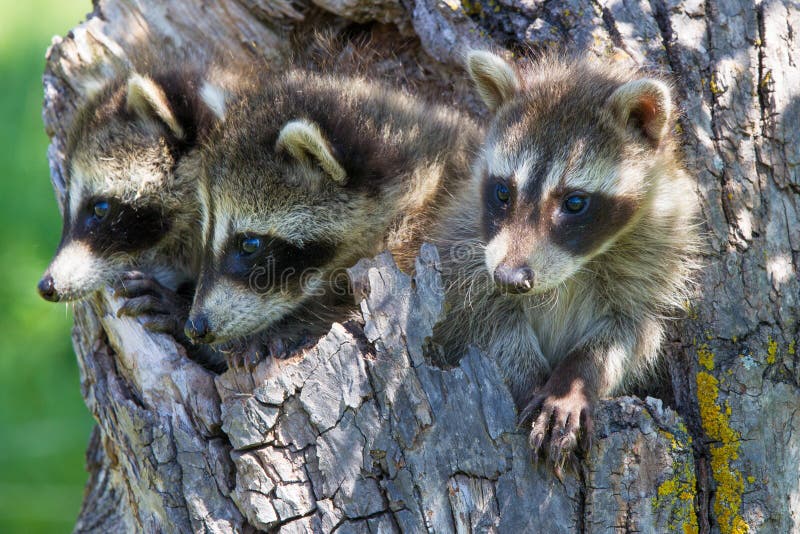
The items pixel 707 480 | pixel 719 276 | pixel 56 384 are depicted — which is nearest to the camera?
pixel 707 480

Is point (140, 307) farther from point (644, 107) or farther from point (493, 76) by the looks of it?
point (644, 107)

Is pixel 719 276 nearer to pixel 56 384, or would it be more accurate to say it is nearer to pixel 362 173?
pixel 362 173

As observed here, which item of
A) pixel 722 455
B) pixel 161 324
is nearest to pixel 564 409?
pixel 722 455

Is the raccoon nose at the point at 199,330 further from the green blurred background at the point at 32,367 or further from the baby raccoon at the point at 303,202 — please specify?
the green blurred background at the point at 32,367

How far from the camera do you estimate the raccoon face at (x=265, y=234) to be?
159 inches

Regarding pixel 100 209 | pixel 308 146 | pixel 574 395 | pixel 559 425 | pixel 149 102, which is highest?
pixel 149 102

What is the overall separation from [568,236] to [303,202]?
1301 millimetres

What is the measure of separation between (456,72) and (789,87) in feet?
5.91

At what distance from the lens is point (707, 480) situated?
3.49 m

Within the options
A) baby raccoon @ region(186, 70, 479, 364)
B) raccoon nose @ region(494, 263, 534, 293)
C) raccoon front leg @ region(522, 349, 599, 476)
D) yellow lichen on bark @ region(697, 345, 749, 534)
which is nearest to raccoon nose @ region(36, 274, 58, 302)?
baby raccoon @ region(186, 70, 479, 364)

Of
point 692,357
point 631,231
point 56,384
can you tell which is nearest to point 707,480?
point 692,357

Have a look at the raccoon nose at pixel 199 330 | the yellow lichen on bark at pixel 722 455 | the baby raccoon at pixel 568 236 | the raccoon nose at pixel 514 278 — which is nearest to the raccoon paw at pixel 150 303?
the raccoon nose at pixel 199 330

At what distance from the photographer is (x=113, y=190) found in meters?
4.51

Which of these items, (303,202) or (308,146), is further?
(303,202)
